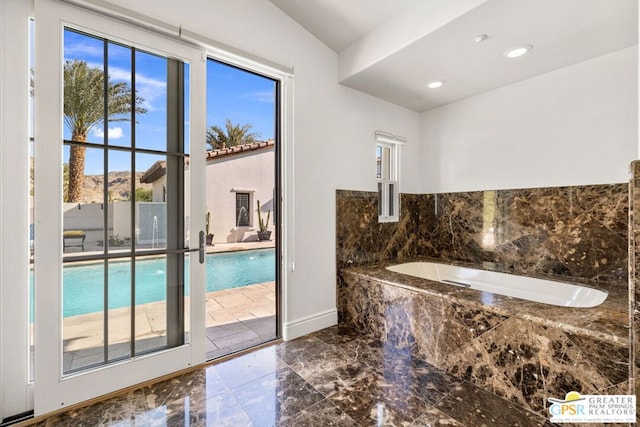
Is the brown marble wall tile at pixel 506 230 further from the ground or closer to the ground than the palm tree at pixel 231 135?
closer to the ground

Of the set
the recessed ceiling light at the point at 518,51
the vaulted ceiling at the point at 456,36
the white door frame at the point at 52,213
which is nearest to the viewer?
the white door frame at the point at 52,213

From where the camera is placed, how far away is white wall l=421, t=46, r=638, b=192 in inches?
94.2

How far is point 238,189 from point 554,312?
7790mm

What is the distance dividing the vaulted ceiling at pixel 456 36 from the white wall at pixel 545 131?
15 cm

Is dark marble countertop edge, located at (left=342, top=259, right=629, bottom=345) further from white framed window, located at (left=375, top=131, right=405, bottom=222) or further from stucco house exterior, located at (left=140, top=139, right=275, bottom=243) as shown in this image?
stucco house exterior, located at (left=140, top=139, right=275, bottom=243)

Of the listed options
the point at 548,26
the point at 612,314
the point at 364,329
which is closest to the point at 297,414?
the point at 364,329

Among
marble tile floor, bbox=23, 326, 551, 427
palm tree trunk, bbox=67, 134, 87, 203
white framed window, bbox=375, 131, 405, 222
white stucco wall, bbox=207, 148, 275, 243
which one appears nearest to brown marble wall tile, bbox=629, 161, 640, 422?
marble tile floor, bbox=23, 326, 551, 427

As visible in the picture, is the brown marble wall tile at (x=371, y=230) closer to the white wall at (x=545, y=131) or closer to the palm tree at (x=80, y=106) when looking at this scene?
the white wall at (x=545, y=131)

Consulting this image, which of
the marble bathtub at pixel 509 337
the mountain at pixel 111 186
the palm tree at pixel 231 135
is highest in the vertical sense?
the palm tree at pixel 231 135

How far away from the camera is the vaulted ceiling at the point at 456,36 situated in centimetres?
191

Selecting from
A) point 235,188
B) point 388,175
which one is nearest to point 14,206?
point 388,175

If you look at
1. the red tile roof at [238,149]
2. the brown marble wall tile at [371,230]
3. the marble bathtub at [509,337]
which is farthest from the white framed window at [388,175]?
the red tile roof at [238,149]

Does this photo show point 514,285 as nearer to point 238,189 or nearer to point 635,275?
point 635,275

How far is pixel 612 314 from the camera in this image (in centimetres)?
172
